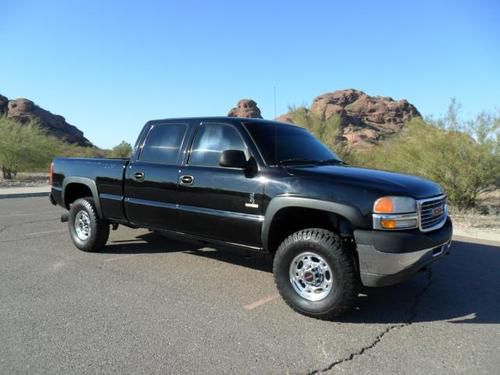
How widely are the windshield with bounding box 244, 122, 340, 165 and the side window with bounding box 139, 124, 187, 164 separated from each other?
1.04 m

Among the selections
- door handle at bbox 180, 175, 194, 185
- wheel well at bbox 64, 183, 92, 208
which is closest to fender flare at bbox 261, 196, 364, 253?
door handle at bbox 180, 175, 194, 185

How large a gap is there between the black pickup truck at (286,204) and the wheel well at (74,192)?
2.48ft

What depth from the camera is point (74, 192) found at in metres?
6.96

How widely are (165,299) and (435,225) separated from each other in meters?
2.93

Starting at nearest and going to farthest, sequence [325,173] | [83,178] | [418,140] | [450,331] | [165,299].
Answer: [450,331]
[325,173]
[165,299]
[83,178]
[418,140]

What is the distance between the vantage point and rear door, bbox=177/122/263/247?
14.9 feet

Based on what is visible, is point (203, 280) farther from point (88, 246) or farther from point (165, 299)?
point (88, 246)

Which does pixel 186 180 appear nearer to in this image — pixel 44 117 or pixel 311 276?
pixel 311 276

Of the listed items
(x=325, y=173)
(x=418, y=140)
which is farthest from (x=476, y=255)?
(x=418, y=140)

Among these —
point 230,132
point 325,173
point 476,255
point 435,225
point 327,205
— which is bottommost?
point 476,255

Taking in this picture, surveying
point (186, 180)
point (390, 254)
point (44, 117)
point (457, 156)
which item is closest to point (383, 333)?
point (390, 254)

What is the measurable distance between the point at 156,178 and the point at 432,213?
3.32 metres

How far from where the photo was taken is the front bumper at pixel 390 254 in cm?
374

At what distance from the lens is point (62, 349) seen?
3.34 metres
